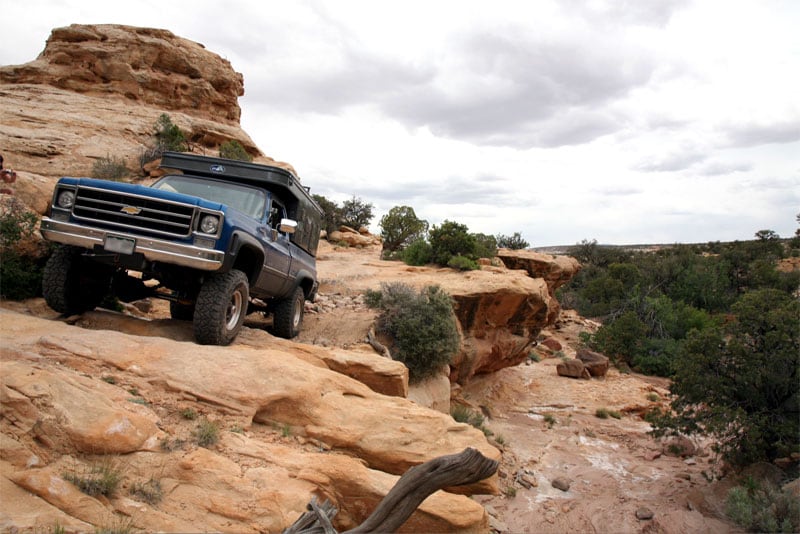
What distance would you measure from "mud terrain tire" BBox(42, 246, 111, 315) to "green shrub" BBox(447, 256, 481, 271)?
414 inches

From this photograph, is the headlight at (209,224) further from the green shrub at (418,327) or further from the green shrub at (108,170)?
the green shrub at (108,170)

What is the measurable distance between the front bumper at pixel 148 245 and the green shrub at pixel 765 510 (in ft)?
26.3

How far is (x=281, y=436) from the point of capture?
5.09 m

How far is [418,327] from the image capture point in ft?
32.9

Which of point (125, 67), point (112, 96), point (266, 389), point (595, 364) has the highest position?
point (125, 67)

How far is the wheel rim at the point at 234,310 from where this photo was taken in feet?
21.0

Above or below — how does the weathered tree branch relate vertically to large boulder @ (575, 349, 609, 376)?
above

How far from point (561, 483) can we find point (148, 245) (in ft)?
27.1

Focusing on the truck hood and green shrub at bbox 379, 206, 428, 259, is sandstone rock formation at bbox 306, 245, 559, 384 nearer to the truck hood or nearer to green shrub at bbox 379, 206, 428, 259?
the truck hood

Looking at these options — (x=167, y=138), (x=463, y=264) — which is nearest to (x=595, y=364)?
Answer: (x=463, y=264)

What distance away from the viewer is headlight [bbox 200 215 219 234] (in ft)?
18.6

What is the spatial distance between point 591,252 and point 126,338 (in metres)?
45.6

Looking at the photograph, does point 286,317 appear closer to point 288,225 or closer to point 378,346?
point 378,346

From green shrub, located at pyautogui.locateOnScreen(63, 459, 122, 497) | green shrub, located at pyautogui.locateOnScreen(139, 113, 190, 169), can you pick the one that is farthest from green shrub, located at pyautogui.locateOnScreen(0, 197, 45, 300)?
green shrub, located at pyautogui.locateOnScreen(139, 113, 190, 169)
